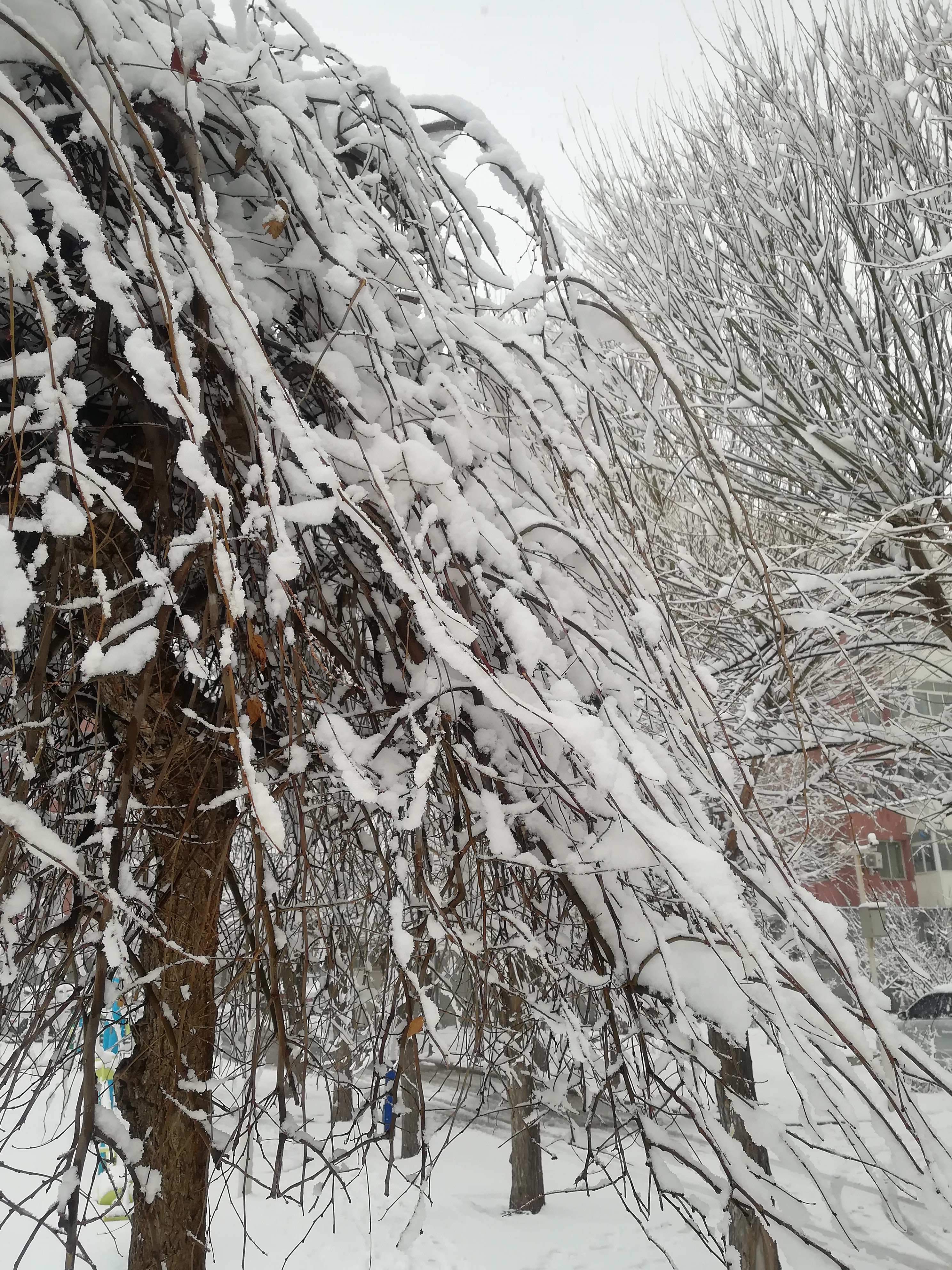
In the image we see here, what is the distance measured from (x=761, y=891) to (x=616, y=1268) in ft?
20.2

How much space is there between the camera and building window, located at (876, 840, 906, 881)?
744 inches

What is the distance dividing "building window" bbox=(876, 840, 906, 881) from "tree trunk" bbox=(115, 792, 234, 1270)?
779 inches

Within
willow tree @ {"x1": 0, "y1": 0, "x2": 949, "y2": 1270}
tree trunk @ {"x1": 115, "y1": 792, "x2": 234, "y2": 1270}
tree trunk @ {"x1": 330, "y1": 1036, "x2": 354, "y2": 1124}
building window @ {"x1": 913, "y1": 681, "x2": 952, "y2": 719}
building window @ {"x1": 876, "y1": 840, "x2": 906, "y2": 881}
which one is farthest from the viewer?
building window @ {"x1": 876, "y1": 840, "x2": 906, "y2": 881}

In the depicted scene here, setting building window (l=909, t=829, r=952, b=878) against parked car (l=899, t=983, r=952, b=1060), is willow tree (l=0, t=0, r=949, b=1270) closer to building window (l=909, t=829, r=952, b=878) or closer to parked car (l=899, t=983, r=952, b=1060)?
parked car (l=899, t=983, r=952, b=1060)

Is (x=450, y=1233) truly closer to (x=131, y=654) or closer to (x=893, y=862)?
(x=131, y=654)

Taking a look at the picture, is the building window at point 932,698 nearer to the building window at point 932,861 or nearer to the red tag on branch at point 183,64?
the red tag on branch at point 183,64

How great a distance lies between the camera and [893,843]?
727 inches

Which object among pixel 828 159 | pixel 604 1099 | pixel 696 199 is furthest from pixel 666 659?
pixel 696 199

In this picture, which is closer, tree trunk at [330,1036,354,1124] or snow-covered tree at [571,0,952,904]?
tree trunk at [330,1036,354,1124]

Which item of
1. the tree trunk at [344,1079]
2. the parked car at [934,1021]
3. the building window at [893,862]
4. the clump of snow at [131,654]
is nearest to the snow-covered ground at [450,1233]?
the parked car at [934,1021]

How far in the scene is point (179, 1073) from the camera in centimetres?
117

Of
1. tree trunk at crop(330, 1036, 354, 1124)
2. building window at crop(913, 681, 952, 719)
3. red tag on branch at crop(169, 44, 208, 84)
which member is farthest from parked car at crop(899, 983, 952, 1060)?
red tag on branch at crop(169, 44, 208, 84)

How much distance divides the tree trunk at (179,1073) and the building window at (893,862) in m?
19.8

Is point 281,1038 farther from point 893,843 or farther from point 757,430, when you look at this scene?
point 893,843
